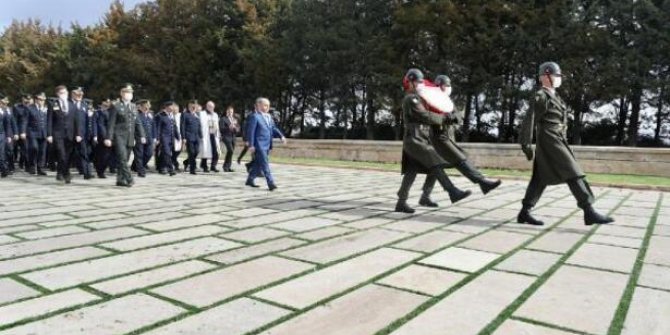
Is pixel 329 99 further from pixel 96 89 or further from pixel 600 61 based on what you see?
pixel 96 89

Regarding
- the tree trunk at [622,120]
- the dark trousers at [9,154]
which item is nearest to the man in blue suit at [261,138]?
the dark trousers at [9,154]

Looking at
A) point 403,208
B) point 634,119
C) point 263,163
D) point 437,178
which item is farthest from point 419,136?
point 634,119

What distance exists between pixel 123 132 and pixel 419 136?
19.3ft

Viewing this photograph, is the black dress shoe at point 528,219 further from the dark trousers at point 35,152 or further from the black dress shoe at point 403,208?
the dark trousers at point 35,152

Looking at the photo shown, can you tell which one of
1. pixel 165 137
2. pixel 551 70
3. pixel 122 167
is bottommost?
pixel 122 167

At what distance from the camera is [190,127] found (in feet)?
40.9

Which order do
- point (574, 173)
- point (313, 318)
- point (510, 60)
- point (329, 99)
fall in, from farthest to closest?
1. point (329, 99)
2. point (510, 60)
3. point (574, 173)
4. point (313, 318)

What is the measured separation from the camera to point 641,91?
2075 cm

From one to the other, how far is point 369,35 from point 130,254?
23.7 m

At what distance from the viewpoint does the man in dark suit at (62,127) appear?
10.0 metres

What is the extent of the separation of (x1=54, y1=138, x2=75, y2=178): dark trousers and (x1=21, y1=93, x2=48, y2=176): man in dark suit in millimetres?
2287

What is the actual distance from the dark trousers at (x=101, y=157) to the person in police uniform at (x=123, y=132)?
6.15 feet

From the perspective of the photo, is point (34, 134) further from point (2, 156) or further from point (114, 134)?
point (114, 134)

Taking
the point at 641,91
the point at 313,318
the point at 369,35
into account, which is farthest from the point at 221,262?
the point at 369,35
